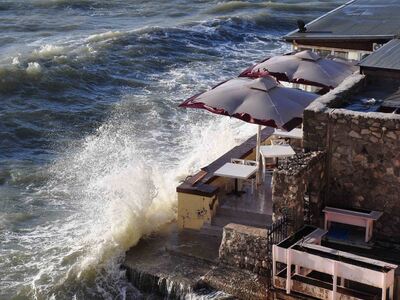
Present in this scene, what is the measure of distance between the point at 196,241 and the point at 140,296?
149cm

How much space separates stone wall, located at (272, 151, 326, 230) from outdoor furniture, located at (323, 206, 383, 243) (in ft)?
0.73

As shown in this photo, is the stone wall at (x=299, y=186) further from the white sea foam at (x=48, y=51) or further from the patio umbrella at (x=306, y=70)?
the white sea foam at (x=48, y=51)

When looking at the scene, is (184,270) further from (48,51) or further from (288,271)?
(48,51)

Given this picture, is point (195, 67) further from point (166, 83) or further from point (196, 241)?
point (196, 241)

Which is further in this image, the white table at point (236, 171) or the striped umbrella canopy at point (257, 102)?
the white table at point (236, 171)

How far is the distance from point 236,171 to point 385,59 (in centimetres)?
346

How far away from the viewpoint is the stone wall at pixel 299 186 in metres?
10.5

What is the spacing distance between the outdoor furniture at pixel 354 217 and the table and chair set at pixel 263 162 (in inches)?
84.2

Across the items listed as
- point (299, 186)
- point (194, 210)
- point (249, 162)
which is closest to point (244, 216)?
point (194, 210)

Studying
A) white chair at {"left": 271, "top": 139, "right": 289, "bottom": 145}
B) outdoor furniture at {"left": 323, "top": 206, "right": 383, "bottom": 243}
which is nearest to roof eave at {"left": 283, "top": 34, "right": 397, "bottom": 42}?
white chair at {"left": 271, "top": 139, "right": 289, "bottom": 145}

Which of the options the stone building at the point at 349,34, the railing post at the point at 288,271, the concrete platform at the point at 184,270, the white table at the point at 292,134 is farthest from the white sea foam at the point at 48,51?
the railing post at the point at 288,271

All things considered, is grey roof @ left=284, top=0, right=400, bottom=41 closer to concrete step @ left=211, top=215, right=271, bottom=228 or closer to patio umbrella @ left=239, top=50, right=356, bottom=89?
patio umbrella @ left=239, top=50, right=356, bottom=89

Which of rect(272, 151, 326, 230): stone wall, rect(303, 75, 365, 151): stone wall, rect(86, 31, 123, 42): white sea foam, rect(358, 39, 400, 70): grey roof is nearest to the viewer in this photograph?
rect(272, 151, 326, 230): stone wall

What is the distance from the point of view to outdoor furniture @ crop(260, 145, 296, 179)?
45.7ft
